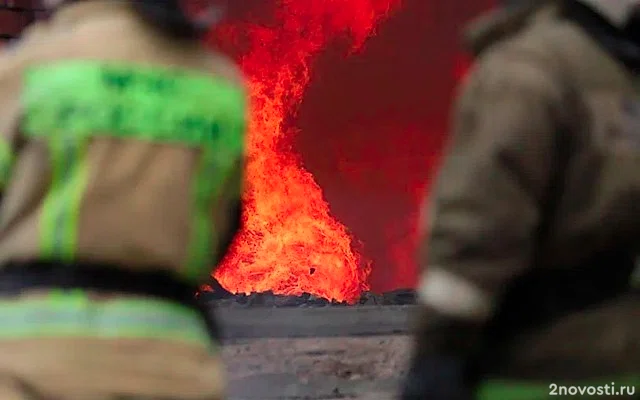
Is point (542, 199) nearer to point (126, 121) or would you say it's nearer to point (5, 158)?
point (126, 121)

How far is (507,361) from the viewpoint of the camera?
1.17m

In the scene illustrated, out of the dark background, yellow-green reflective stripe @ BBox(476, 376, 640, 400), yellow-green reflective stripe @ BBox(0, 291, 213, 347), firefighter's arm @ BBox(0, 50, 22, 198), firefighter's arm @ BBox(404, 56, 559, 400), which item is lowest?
yellow-green reflective stripe @ BBox(476, 376, 640, 400)

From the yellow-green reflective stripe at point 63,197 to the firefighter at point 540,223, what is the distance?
0.43 meters

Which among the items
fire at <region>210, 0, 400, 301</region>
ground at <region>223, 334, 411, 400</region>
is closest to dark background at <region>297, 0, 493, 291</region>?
fire at <region>210, 0, 400, 301</region>

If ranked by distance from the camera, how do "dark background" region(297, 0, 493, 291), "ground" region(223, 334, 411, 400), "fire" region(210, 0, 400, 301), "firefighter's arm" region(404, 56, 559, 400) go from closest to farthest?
"firefighter's arm" region(404, 56, 559, 400) → "ground" region(223, 334, 411, 400) → "fire" region(210, 0, 400, 301) → "dark background" region(297, 0, 493, 291)

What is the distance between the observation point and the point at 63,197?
1152 mm

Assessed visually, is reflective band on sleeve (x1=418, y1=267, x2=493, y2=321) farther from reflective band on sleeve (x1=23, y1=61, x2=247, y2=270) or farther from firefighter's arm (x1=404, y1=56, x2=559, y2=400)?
reflective band on sleeve (x1=23, y1=61, x2=247, y2=270)

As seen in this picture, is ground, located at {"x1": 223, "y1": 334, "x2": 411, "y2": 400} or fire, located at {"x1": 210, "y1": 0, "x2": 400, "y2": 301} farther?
fire, located at {"x1": 210, "y1": 0, "x2": 400, "y2": 301}

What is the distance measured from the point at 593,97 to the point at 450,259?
0.27 metres

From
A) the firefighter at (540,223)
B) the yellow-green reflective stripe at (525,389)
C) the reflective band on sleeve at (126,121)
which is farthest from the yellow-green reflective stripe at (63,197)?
the yellow-green reflective stripe at (525,389)

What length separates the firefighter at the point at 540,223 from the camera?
1087 mm

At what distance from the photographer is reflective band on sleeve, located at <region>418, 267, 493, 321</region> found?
1.09 meters

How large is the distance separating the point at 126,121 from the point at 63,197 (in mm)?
124

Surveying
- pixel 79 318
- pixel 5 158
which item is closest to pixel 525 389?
pixel 79 318
